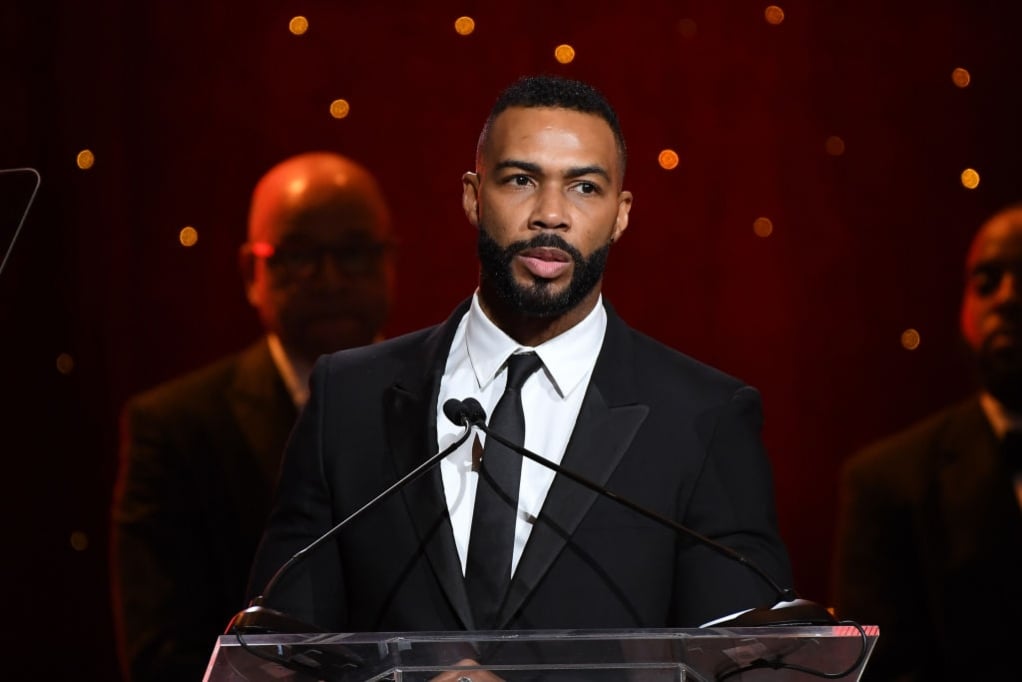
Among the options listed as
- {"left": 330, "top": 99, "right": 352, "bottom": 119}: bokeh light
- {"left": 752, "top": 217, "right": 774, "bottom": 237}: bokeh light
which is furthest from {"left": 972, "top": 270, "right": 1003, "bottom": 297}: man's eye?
{"left": 330, "top": 99, "right": 352, "bottom": 119}: bokeh light

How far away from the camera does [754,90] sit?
9.11 feet

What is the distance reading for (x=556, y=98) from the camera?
5.23ft

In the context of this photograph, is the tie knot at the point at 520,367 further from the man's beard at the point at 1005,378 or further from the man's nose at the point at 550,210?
the man's beard at the point at 1005,378

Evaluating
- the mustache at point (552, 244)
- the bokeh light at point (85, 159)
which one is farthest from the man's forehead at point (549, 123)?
the bokeh light at point (85, 159)

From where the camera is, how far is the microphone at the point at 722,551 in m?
1.34

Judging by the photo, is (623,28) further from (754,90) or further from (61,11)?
(61,11)

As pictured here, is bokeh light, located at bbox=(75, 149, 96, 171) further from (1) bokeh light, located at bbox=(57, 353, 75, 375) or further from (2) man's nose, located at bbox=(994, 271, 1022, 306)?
(2) man's nose, located at bbox=(994, 271, 1022, 306)

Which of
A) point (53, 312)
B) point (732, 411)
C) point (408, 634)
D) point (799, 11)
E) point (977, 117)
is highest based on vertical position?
point (799, 11)

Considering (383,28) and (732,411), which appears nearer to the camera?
(732,411)

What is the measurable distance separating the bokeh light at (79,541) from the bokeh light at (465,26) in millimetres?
1064

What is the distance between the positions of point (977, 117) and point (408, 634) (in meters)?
1.90

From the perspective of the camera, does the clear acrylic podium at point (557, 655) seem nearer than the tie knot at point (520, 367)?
Yes

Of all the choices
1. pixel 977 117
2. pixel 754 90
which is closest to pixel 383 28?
pixel 754 90

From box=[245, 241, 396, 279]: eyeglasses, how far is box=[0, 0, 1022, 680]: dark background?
0.19 metres
